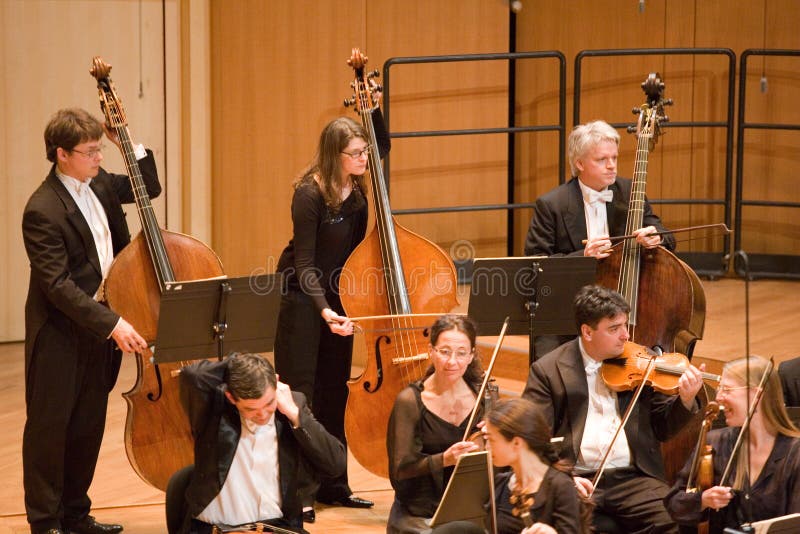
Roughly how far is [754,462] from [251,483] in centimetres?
139

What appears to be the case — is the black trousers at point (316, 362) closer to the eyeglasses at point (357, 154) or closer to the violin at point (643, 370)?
the eyeglasses at point (357, 154)

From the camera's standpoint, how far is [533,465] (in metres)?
2.86

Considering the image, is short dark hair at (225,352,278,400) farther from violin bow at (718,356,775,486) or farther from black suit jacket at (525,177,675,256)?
black suit jacket at (525,177,675,256)

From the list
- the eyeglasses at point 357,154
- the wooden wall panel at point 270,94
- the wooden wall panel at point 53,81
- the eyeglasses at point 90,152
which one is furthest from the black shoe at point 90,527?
the wooden wall panel at point 270,94

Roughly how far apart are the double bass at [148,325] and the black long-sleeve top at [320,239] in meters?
0.40

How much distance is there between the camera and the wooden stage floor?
4.05 metres

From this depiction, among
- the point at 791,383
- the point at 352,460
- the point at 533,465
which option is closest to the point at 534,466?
the point at 533,465

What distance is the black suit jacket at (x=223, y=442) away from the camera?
311cm

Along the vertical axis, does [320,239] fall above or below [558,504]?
above

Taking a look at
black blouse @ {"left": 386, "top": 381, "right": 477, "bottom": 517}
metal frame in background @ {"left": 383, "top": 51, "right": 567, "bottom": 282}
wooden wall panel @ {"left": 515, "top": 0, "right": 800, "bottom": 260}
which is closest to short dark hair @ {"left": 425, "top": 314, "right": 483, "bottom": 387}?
black blouse @ {"left": 386, "top": 381, "right": 477, "bottom": 517}

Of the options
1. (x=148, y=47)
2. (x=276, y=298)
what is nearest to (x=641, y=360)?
(x=276, y=298)

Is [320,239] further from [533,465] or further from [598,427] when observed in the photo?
[533,465]

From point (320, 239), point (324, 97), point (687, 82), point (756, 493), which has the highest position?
point (687, 82)

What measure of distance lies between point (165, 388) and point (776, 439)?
1.85m
